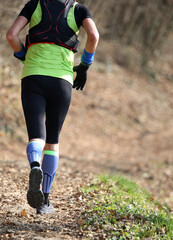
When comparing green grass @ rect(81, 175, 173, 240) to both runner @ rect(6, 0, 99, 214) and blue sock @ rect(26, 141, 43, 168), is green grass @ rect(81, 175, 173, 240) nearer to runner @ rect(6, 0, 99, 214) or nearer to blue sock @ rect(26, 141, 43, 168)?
runner @ rect(6, 0, 99, 214)

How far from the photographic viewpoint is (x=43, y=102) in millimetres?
3287

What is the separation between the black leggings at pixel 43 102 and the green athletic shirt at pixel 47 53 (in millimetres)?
64

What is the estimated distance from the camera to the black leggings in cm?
322

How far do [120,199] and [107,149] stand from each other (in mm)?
6152

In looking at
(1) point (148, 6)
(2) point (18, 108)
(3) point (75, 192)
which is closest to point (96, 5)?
(2) point (18, 108)

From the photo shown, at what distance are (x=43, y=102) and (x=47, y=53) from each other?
44 centimetres

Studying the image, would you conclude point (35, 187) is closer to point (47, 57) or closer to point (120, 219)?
point (120, 219)

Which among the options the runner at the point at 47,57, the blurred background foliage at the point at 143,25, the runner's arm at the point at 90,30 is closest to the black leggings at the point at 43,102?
the runner at the point at 47,57

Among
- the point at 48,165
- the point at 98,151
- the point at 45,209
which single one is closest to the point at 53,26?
the point at 48,165

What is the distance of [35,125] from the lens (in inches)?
126

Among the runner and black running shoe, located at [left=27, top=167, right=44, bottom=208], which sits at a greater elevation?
the runner

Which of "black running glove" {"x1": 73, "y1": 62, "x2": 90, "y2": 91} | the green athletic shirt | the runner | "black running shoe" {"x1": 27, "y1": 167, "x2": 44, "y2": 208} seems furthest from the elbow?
"black running shoe" {"x1": 27, "y1": 167, "x2": 44, "y2": 208}

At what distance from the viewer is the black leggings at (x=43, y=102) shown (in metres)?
3.22

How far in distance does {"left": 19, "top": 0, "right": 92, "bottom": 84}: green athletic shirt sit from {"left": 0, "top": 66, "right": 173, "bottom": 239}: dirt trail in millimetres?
1369
